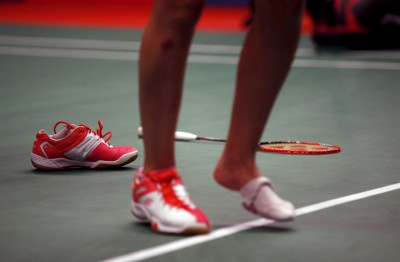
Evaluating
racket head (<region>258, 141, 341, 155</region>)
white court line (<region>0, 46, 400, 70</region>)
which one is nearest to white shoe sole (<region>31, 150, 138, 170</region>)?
racket head (<region>258, 141, 341, 155</region>)

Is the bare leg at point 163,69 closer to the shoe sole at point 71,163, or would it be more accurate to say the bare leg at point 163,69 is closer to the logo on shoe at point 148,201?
the logo on shoe at point 148,201

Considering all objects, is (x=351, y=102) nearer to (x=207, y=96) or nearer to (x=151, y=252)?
(x=207, y=96)

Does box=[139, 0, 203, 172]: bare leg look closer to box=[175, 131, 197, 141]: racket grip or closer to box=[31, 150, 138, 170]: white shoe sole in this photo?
box=[31, 150, 138, 170]: white shoe sole

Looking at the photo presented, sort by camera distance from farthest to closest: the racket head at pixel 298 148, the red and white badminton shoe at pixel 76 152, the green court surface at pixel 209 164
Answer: the racket head at pixel 298 148 → the red and white badminton shoe at pixel 76 152 → the green court surface at pixel 209 164

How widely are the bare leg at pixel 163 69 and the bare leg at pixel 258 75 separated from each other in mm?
200

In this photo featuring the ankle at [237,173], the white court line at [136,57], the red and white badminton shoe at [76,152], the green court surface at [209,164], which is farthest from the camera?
the white court line at [136,57]

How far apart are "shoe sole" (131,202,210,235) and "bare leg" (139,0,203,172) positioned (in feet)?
0.48

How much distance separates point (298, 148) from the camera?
4.18 metres

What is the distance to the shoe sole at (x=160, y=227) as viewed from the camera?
2736 mm

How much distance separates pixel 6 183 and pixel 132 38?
21.2ft

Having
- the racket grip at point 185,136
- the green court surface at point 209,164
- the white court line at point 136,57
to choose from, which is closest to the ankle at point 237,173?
the green court surface at point 209,164

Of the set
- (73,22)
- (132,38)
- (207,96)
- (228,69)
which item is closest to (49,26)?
(73,22)

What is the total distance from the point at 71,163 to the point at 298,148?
0.98 metres

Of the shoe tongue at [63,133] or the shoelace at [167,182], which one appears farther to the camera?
the shoe tongue at [63,133]
